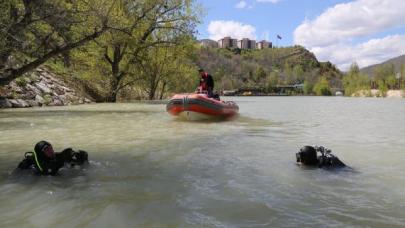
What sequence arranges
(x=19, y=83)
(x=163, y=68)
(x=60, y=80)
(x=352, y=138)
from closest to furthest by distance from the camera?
(x=352, y=138) → (x=19, y=83) → (x=60, y=80) → (x=163, y=68)

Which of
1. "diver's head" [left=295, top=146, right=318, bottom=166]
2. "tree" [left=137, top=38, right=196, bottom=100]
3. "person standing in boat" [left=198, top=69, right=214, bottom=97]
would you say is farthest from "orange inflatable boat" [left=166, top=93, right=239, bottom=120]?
"tree" [left=137, top=38, right=196, bottom=100]

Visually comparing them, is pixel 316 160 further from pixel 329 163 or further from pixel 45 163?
pixel 45 163

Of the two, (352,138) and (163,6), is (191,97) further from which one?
(163,6)

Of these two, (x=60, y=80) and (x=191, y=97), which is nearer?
(x=191, y=97)

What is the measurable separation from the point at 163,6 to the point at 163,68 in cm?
914

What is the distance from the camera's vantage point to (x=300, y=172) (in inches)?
277

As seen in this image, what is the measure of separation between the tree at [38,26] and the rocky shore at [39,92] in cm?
1129

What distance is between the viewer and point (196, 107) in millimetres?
16297

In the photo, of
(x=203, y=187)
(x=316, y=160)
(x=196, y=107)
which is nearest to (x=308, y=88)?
(x=196, y=107)

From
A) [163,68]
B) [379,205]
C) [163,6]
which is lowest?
[379,205]

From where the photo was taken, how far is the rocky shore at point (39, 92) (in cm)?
2359

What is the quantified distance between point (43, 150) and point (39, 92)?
2176cm

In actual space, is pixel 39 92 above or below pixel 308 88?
below

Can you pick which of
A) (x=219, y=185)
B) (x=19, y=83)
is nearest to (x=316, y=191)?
(x=219, y=185)
